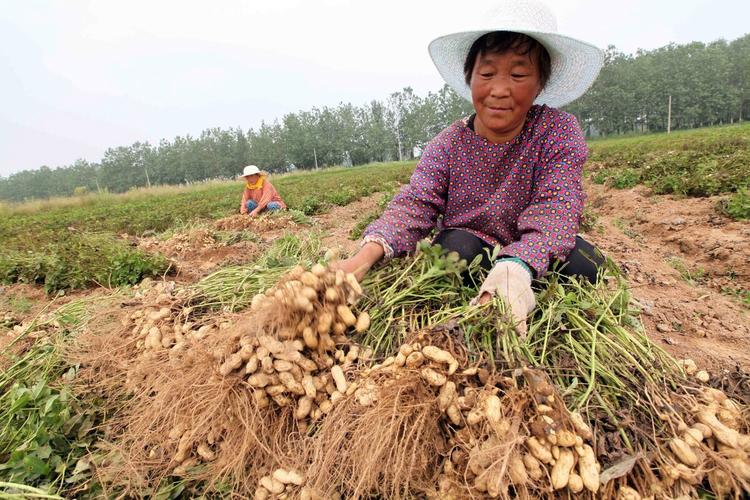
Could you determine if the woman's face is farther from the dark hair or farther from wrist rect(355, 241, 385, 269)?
wrist rect(355, 241, 385, 269)

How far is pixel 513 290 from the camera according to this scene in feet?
4.31

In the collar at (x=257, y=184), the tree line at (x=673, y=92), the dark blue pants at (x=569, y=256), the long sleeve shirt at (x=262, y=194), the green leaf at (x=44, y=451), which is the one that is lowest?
the green leaf at (x=44, y=451)

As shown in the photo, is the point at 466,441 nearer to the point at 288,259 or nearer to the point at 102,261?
the point at 288,259

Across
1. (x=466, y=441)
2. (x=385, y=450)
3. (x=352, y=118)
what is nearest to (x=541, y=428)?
(x=466, y=441)

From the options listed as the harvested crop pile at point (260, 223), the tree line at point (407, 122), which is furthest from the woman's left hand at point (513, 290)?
the tree line at point (407, 122)

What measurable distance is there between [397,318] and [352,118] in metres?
65.3

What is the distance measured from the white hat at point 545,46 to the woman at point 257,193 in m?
5.51

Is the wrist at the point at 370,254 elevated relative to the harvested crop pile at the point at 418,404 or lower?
elevated

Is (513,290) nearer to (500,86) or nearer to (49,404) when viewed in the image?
(500,86)

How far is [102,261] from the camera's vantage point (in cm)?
346

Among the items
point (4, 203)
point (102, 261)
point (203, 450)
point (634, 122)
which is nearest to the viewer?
point (203, 450)

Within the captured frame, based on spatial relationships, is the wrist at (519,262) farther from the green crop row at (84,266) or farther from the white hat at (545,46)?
the green crop row at (84,266)

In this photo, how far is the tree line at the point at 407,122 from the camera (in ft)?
156

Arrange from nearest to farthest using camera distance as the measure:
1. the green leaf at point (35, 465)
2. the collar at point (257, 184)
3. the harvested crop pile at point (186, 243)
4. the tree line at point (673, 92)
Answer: the green leaf at point (35, 465), the harvested crop pile at point (186, 243), the collar at point (257, 184), the tree line at point (673, 92)
